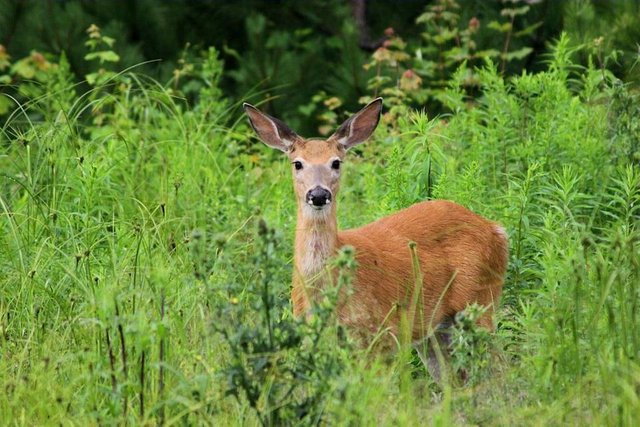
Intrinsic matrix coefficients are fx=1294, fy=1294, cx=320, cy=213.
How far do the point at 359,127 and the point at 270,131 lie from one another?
41 cm

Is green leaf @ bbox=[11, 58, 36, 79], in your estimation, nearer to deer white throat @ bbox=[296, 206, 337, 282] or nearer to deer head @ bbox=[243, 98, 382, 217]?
deer head @ bbox=[243, 98, 382, 217]

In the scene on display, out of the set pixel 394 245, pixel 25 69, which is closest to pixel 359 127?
pixel 394 245

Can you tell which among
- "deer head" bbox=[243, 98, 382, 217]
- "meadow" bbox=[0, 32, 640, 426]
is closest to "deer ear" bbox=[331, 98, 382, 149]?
"deer head" bbox=[243, 98, 382, 217]

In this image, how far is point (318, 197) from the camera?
531 centimetres

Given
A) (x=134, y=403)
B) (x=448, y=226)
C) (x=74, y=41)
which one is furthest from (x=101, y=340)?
(x=74, y=41)

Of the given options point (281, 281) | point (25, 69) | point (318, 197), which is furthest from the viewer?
A: point (25, 69)

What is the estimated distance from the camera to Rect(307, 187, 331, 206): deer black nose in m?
5.31

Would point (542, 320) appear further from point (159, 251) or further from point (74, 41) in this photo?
point (74, 41)

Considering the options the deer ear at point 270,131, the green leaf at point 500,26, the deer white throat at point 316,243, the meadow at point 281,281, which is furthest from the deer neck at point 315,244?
the green leaf at point 500,26

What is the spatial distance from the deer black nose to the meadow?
1.23 feet

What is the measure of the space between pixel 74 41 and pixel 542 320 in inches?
230

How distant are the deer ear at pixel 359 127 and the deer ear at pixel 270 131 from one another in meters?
0.21

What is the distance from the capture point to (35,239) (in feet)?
18.2

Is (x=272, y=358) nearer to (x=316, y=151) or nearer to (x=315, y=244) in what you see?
(x=315, y=244)
